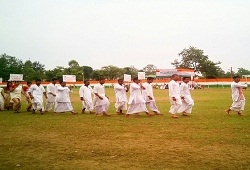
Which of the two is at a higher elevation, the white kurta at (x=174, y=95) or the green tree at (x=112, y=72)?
the green tree at (x=112, y=72)

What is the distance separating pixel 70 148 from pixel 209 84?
4591 centimetres

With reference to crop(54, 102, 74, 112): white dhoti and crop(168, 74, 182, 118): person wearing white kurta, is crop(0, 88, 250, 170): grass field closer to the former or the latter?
crop(168, 74, 182, 118): person wearing white kurta

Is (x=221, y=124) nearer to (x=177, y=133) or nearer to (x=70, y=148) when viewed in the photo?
(x=177, y=133)

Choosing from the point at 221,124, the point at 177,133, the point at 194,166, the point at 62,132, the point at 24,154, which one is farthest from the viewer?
the point at 221,124

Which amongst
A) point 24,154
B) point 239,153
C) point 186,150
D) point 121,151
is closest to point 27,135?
point 24,154

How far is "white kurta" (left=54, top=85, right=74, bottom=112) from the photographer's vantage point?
12898mm

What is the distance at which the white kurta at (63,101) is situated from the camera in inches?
508

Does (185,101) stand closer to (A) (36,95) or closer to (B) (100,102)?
(B) (100,102)

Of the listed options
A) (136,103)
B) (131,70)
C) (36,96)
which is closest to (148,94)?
(136,103)

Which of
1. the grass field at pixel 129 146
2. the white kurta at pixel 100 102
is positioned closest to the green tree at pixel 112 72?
the white kurta at pixel 100 102

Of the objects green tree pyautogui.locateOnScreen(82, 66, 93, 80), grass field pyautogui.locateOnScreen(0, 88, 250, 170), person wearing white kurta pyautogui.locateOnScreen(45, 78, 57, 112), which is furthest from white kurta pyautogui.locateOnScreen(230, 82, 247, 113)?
green tree pyautogui.locateOnScreen(82, 66, 93, 80)

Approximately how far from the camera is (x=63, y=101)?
508 inches

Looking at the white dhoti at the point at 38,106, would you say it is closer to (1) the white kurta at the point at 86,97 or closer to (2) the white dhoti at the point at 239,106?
(1) the white kurta at the point at 86,97

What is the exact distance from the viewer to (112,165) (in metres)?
4.56
